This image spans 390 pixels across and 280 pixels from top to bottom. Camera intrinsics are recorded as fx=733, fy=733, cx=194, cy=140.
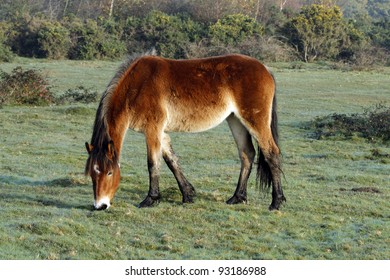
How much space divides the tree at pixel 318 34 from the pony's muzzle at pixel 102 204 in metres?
35.4

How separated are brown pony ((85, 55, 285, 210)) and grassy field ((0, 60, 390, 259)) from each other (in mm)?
547

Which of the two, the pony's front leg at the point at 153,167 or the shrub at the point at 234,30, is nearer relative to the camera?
the pony's front leg at the point at 153,167

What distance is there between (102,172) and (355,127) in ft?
33.4

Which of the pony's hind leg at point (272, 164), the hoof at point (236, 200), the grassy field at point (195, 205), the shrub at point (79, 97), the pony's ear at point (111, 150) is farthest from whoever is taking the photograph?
the shrub at point (79, 97)

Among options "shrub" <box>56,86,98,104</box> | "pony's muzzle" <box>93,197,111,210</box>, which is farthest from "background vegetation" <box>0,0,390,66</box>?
"pony's muzzle" <box>93,197,111,210</box>

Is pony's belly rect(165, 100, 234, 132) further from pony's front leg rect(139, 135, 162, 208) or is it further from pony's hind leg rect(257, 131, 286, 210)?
pony's hind leg rect(257, 131, 286, 210)

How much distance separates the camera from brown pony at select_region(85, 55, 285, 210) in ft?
29.3

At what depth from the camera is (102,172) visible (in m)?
8.35

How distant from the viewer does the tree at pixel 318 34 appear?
43125 millimetres

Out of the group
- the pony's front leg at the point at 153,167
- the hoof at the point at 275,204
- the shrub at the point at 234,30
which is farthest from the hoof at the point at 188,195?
the shrub at the point at 234,30

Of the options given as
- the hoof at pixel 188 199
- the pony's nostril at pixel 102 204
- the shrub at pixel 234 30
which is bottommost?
the shrub at pixel 234 30

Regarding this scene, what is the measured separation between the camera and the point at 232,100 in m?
9.23

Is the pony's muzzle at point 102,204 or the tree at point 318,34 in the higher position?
the pony's muzzle at point 102,204

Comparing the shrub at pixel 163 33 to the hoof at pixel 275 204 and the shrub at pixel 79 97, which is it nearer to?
the shrub at pixel 79 97
